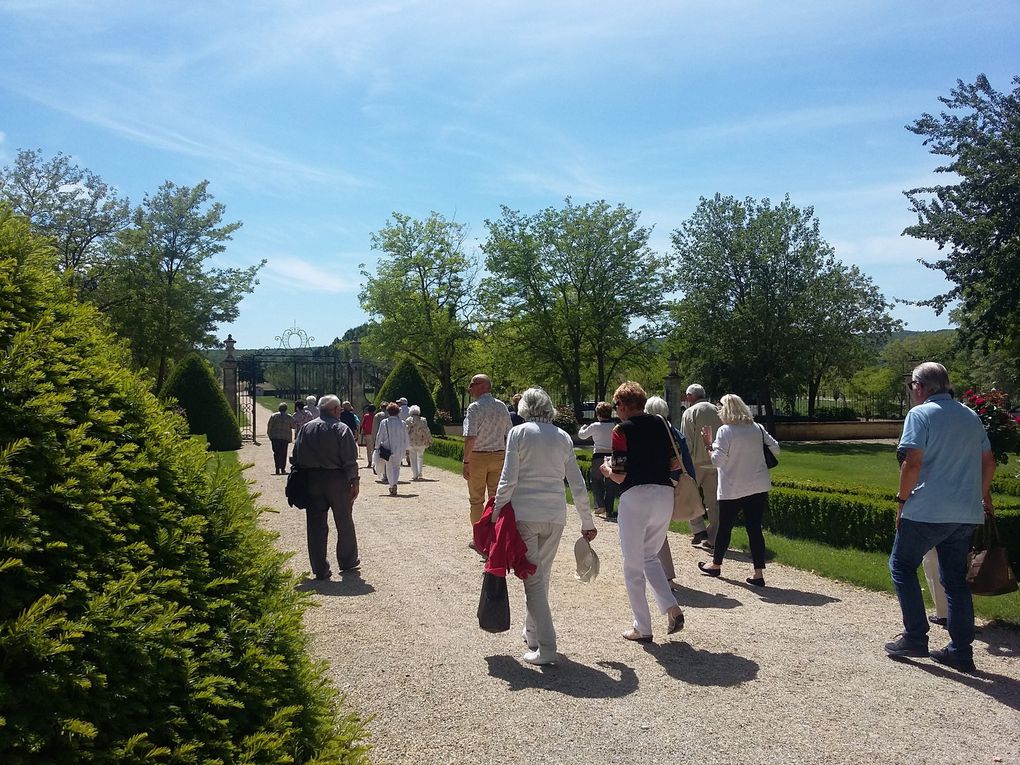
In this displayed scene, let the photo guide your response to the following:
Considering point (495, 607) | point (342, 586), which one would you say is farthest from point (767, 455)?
point (342, 586)

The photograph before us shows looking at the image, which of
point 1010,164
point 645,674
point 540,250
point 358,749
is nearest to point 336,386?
point 540,250

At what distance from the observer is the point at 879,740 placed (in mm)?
4105

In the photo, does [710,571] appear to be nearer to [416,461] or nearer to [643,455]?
[643,455]

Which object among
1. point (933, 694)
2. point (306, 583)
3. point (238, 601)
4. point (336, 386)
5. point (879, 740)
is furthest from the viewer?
point (336, 386)

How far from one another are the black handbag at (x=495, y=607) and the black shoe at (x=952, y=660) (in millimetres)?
2799

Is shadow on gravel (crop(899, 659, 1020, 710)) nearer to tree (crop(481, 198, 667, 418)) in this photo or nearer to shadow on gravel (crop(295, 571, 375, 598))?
shadow on gravel (crop(295, 571, 375, 598))

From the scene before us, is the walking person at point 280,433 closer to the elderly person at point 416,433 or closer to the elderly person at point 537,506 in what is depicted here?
the elderly person at point 416,433

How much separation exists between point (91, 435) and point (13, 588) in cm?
50

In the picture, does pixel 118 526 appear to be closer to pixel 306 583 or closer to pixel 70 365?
pixel 70 365

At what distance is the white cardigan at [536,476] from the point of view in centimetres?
540

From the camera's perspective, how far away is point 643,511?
5805 millimetres

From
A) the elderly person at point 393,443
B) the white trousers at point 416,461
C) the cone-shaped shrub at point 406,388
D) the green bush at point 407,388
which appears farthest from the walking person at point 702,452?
the cone-shaped shrub at point 406,388

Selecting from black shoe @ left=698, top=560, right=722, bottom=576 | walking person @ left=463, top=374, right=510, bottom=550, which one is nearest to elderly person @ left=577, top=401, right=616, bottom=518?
walking person @ left=463, top=374, right=510, bottom=550

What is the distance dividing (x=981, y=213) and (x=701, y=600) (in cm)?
1510
